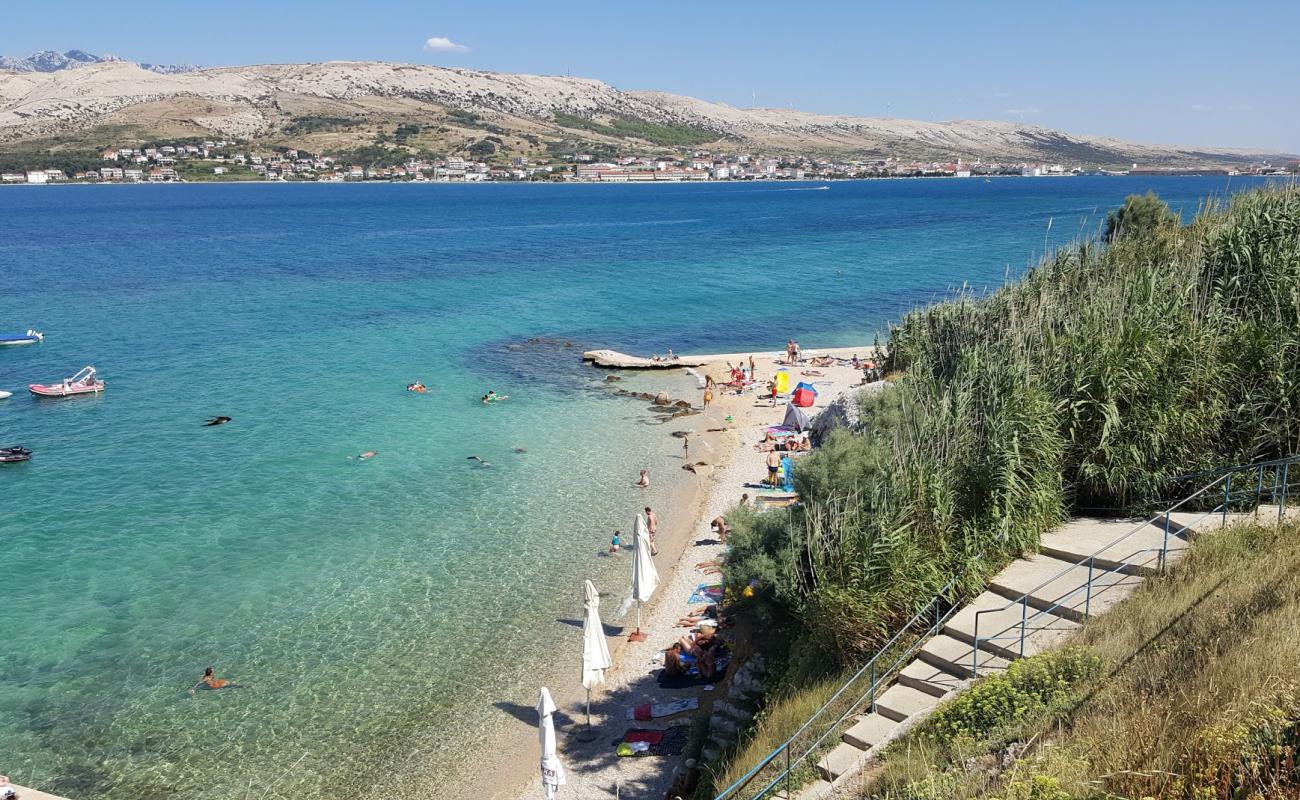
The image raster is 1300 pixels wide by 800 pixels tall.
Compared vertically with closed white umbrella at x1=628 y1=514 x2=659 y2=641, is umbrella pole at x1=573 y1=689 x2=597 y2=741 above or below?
below

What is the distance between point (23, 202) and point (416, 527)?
17896 centimetres

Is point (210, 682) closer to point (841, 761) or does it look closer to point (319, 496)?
point (319, 496)

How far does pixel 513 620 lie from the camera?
18359mm

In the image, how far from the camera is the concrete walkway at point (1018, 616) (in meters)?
9.64

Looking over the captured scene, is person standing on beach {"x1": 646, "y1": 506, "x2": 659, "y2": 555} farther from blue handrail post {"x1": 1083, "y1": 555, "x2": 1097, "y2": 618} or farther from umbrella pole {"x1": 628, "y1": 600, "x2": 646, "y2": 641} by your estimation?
blue handrail post {"x1": 1083, "y1": 555, "x2": 1097, "y2": 618}

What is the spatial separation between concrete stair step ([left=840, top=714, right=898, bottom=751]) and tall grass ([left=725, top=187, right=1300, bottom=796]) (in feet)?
5.57

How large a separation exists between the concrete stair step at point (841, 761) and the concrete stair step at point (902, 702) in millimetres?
649

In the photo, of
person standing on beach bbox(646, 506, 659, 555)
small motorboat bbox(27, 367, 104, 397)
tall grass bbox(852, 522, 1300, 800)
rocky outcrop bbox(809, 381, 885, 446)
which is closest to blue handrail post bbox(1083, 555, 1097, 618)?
tall grass bbox(852, 522, 1300, 800)

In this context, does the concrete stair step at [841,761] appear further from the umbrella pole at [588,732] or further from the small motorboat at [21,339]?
the small motorboat at [21,339]

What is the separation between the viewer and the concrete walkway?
964cm

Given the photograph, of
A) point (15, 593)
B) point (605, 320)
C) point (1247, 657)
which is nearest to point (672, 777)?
point (1247, 657)

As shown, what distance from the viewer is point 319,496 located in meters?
25.7

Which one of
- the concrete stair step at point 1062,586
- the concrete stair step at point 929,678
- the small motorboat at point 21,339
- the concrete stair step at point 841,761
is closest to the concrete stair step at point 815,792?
the concrete stair step at point 841,761

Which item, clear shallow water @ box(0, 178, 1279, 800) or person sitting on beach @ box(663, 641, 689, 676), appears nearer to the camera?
clear shallow water @ box(0, 178, 1279, 800)
